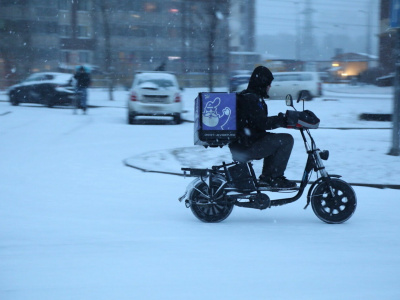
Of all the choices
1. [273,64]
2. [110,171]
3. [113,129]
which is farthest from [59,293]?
[273,64]

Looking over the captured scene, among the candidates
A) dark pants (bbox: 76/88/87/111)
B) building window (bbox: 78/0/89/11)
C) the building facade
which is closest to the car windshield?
dark pants (bbox: 76/88/87/111)

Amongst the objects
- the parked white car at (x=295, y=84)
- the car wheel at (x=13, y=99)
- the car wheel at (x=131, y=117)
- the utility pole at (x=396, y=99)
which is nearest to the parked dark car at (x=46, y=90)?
the car wheel at (x=13, y=99)

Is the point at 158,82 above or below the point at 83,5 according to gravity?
below

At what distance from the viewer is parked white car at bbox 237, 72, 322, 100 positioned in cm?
3281

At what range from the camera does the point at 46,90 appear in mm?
26062

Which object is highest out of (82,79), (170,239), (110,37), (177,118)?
(110,37)

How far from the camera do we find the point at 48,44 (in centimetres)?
6744

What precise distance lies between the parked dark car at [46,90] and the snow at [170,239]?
1475 centimetres

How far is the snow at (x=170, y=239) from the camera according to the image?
453cm

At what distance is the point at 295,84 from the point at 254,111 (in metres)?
27.6

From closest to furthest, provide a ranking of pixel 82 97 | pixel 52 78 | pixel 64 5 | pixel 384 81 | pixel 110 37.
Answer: pixel 82 97
pixel 52 78
pixel 384 81
pixel 110 37
pixel 64 5

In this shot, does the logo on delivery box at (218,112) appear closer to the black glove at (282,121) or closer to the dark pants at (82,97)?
the black glove at (282,121)

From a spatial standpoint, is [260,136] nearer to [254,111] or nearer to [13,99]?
[254,111]

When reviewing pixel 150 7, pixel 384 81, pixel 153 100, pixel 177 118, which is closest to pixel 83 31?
pixel 150 7
